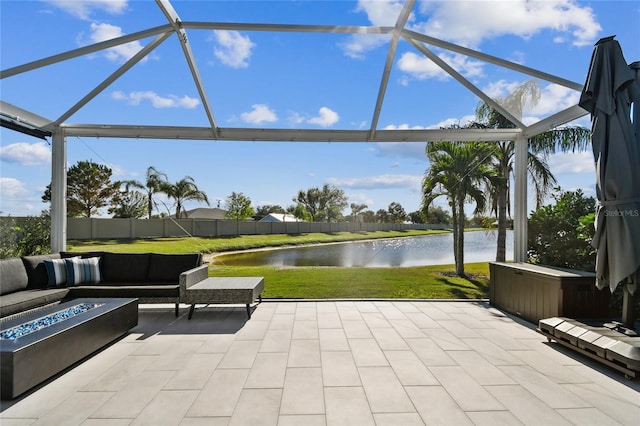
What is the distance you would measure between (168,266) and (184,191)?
7.14ft

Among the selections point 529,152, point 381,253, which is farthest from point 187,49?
point 529,152

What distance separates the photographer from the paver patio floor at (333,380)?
201 centimetres

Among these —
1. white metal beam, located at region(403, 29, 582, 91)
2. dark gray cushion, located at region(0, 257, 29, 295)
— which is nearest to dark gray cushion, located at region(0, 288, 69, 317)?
dark gray cushion, located at region(0, 257, 29, 295)

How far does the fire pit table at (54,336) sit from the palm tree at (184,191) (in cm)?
287

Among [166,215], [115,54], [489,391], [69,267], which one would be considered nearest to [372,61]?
[115,54]

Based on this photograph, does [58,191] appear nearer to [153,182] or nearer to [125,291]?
[153,182]

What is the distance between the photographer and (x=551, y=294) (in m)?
3.60

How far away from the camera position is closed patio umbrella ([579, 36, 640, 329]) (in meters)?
2.69

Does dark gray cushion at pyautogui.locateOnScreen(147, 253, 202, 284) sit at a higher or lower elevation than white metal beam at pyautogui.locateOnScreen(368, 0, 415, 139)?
lower

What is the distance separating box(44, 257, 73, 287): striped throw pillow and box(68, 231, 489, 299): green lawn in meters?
1.30

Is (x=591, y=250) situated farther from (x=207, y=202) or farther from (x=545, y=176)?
(x=207, y=202)

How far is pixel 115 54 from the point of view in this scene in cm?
405

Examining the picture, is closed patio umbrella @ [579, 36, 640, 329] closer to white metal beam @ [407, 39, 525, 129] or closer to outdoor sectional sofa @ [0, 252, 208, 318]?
white metal beam @ [407, 39, 525, 129]

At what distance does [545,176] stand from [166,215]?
6.76m
